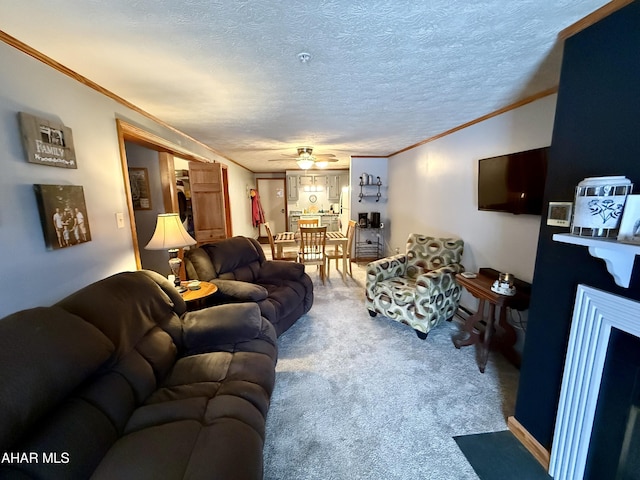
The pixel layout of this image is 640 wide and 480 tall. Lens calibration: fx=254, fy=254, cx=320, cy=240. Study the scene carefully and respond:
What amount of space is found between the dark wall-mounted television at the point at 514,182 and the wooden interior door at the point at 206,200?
348 centimetres

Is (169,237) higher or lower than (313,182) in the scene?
lower

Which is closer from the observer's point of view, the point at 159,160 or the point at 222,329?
the point at 222,329

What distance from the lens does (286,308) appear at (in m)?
2.50

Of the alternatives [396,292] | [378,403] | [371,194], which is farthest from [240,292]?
[371,194]

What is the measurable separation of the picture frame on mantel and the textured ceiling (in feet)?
1.22

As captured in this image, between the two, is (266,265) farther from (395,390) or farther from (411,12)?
(411,12)

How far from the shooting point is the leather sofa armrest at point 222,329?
1653 mm

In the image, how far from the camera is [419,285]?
97.2 inches

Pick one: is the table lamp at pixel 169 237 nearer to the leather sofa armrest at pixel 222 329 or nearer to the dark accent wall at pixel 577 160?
the leather sofa armrest at pixel 222 329

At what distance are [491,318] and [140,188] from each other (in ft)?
14.5

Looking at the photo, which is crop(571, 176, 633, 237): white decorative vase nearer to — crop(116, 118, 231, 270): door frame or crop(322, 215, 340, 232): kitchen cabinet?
crop(116, 118, 231, 270): door frame

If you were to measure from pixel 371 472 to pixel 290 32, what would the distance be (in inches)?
87.5

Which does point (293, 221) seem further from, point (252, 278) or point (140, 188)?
point (252, 278)

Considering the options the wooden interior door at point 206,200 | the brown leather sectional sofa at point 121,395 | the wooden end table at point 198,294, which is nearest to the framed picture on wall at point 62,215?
the brown leather sectional sofa at point 121,395
